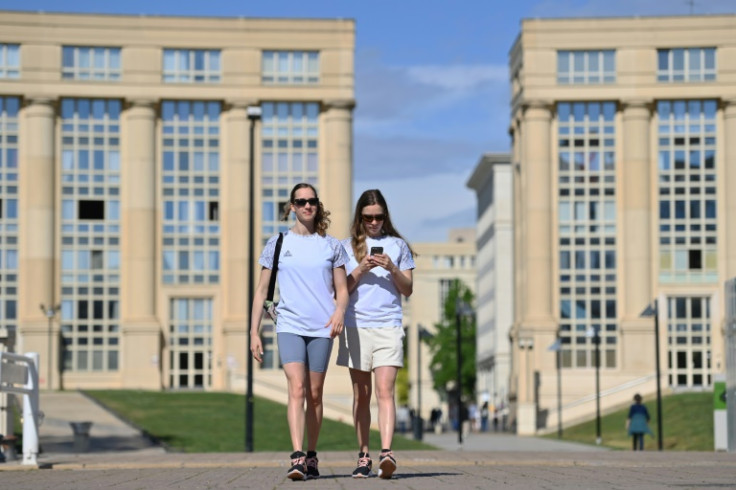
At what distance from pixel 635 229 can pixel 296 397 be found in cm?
7432

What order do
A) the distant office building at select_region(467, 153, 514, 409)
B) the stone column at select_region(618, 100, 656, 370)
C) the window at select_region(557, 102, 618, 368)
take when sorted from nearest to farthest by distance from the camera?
the stone column at select_region(618, 100, 656, 370) → the window at select_region(557, 102, 618, 368) → the distant office building at select_region(467, 153, 514, 409)

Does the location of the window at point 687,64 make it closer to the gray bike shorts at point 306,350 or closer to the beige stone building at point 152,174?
the beige stone building at point 152,174

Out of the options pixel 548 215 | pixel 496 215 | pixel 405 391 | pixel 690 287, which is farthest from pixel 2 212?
pixel 405 391

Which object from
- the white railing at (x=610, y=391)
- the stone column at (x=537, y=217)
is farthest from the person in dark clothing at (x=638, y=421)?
the stone column at (x=537, y=217)

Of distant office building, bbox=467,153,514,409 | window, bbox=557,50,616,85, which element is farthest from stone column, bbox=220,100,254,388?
distant office building, bbox=467,153,514,409

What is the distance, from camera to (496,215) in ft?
405

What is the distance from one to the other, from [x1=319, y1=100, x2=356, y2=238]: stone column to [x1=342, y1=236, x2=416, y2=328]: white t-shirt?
73727 mm

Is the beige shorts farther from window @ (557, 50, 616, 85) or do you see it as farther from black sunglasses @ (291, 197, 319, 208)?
window @ (557, 50, 616, 85)

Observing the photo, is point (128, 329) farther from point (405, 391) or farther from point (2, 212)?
point (405, 391)

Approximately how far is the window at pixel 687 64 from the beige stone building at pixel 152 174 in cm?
1678

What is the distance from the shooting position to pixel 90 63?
88.3 m

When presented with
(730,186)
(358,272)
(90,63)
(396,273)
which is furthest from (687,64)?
(358,272)

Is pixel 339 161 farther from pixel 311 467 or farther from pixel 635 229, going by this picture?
pixel 311 467

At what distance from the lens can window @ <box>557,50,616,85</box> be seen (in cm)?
8775
